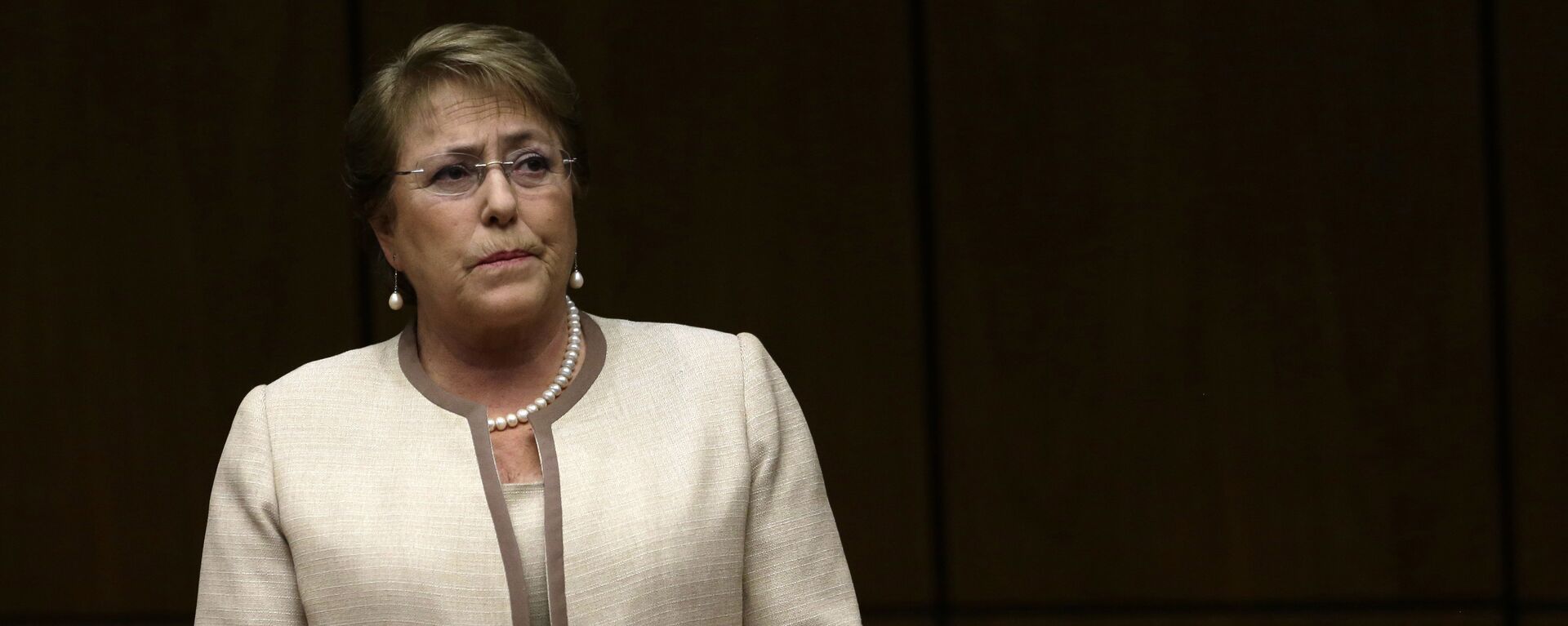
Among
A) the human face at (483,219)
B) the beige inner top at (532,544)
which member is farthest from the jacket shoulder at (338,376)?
the beige inner top at (532,544)

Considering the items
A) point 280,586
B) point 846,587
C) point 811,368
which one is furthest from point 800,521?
point 811,368

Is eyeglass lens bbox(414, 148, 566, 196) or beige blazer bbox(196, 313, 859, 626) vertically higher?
eyeglass lens bbox(414, 148, 566, 196)

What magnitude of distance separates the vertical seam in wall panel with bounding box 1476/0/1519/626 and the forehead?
2.10 metres

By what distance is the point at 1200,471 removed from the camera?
3.27 m

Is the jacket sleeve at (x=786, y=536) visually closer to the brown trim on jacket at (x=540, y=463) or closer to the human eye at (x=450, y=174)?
the brown trim on jacket at (x=540, y=463)

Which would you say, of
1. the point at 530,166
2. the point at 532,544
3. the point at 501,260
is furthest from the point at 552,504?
the point at 530,166

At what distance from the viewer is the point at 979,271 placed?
3.31m

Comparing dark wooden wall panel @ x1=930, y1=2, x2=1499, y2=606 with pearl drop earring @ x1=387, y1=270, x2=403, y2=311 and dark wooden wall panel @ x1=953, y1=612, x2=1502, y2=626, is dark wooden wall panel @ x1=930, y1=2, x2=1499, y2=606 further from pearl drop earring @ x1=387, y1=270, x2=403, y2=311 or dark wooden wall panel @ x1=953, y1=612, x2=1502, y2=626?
pearl drop earring @ x1=387, y1=270, x2=403, y2=311

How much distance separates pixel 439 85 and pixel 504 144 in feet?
0.34

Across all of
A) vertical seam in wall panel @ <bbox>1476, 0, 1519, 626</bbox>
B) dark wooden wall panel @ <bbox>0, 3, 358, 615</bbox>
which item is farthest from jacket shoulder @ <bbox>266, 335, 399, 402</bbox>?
vertical seam in wall panel @ <bbox>1476, 0, 1519, 626</bbox>

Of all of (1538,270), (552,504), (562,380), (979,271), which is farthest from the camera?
(979,271)

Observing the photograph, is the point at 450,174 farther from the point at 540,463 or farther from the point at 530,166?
the point at 540,463

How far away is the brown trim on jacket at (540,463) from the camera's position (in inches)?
71.6

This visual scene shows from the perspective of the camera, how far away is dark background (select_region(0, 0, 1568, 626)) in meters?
3.21
